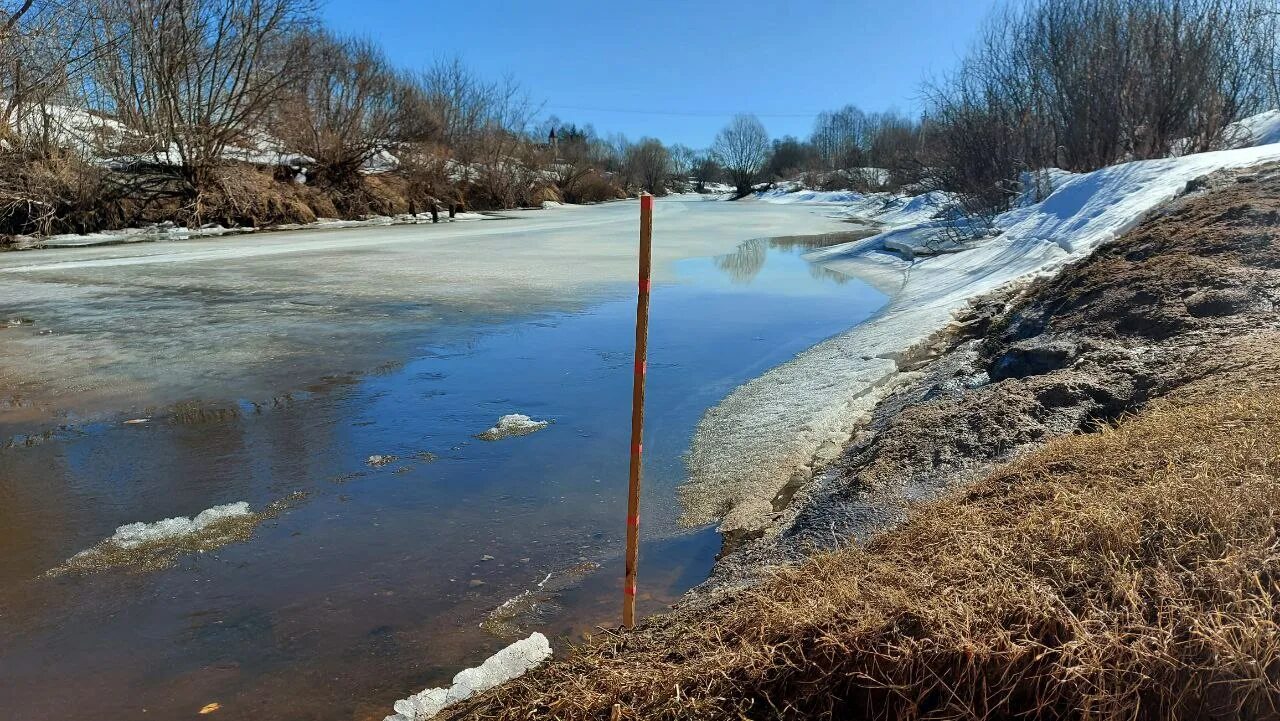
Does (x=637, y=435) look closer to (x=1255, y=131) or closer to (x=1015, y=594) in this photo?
(x=1015, y=594)

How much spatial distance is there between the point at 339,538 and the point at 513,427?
185 centimetres

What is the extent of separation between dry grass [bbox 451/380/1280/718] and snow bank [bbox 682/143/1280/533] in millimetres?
1885

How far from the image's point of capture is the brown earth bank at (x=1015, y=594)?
1659 mm

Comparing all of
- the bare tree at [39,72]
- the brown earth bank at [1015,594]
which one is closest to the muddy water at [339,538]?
the brown earth bank at [1015,594]

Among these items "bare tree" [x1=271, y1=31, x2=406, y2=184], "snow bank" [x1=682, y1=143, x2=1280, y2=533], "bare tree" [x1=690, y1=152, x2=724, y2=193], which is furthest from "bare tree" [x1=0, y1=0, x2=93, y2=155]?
"bare tree" [x1=690, y1=152, x2=724, y2=193]

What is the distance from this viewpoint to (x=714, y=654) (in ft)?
6.52

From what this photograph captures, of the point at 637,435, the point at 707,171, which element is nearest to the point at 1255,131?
the point at 637,435

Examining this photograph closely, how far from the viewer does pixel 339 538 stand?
13.0ft

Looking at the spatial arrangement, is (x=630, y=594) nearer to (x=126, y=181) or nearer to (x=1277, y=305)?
(x=1277, y=305)

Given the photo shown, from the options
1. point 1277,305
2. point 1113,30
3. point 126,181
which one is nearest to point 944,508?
point 1277,305

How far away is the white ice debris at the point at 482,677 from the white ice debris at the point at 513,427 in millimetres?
2577

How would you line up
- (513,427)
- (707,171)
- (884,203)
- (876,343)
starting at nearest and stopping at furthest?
(513,427)
(876,343)
(884,203)
(707,171)

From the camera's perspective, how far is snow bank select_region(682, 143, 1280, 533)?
15.4 feet

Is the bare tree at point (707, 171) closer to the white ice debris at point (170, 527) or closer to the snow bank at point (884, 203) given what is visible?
the snow bank at point (884, 203)
